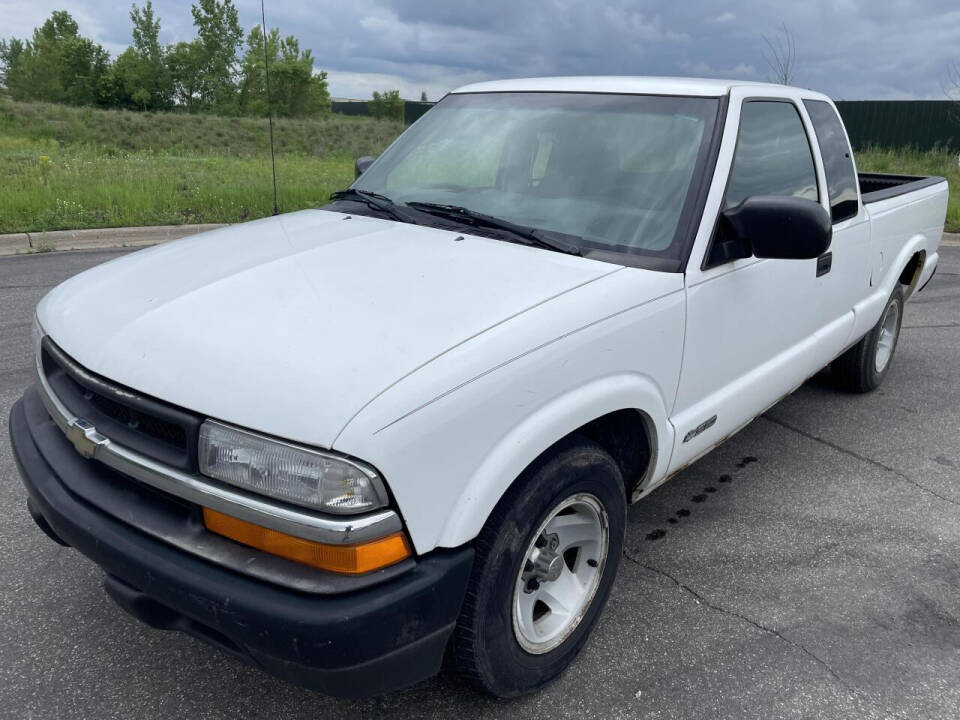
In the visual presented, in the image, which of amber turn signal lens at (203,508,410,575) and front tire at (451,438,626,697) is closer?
amber turn signal lens at (203,508,410,575)

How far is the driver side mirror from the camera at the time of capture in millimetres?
2568

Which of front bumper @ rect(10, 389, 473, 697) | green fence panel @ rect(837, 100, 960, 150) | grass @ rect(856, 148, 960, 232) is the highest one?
green fence panel @ rect(837, 100, 960, 150)

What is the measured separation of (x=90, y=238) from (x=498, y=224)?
313 inches

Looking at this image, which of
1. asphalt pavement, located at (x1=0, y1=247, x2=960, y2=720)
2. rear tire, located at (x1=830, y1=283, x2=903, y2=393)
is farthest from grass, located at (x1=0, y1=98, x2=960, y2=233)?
rear tire, located at (x1=830, y1=283, x2=903, y2=393)

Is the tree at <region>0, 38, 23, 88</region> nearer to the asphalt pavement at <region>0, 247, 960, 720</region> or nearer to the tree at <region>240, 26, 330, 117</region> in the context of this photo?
the tree at <region>240, 26, 330, 117</region>

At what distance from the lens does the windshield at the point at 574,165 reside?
2793mm

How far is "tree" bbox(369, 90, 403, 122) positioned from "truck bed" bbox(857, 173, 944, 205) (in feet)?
211

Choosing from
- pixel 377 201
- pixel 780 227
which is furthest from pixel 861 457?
pixel 377 201

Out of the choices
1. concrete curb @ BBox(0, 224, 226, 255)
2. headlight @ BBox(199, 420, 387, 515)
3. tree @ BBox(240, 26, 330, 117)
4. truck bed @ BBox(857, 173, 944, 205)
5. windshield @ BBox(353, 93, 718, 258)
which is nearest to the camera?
headlight @ BBox(199, 420, 387, 515)

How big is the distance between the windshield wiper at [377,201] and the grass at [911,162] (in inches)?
637

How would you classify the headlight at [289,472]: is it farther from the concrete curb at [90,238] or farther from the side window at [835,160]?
the concrete curb at [90,238]

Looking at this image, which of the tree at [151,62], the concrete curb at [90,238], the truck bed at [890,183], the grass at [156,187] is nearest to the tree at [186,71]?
the tree at [151,62]

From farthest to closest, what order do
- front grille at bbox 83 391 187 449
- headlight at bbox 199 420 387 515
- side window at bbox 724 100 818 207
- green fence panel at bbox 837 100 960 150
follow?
green fence panel at bbox 837 100 960 150, side window at bbox 724 100 818 207, front grille at bbox 83 391 187 449, headlight at bbox 199 420 387 515

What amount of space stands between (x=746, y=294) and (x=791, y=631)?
1219 mm
